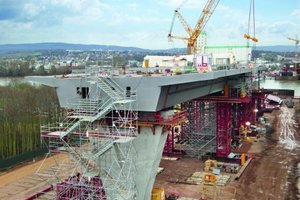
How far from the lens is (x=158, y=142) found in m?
26.1

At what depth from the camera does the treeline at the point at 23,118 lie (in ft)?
159

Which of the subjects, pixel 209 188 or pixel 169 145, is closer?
pixel 209 188

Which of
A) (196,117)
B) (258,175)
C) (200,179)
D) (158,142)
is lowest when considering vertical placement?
(200,179)

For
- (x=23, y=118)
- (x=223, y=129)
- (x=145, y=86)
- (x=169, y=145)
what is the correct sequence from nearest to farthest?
(x=145, y=86) → (x=223, y=129) → (x=169, y=145) → (x=23, y=118)

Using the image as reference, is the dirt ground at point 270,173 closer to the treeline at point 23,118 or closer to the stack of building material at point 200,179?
the stack of building material at point 200,179

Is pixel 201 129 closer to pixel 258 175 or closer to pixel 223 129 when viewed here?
pixel 223 129

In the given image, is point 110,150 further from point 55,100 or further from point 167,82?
point 55,100

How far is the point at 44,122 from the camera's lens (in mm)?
55750

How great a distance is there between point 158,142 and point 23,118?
1281 inches

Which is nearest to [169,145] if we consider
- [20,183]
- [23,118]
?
[20,183]

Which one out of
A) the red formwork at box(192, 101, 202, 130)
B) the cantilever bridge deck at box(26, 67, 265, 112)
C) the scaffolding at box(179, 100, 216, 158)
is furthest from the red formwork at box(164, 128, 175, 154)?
the cantilever bridge deck at box(26, 67, 265, 112)

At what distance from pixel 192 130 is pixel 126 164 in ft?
76.8

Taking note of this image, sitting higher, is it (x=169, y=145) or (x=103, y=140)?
(x=103, y=140)

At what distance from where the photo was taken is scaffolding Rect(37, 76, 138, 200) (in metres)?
24.2
